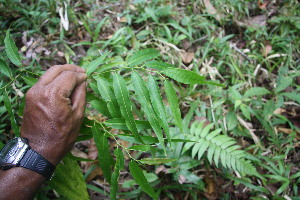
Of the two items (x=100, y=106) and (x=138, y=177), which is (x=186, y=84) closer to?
(x=100, y=106)

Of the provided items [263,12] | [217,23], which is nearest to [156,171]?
[217,23]

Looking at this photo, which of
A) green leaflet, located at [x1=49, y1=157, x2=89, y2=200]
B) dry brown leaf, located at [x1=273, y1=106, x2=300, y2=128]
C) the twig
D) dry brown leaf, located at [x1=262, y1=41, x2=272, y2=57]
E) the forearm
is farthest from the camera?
dry brown leaf, located at [x1=262, y1=41, x2=272, y2=57]

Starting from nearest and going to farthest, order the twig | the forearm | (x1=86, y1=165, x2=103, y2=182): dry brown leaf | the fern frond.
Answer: the forearm
the fern frond
(x1=86, y1=165, x2=103, y2=182): dry brown leaf
the twig

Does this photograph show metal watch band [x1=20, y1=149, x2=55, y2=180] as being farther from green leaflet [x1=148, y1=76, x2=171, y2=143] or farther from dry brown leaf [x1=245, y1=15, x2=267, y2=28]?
dry brown leaf [x1=245, y1=15, x2=267, y2=28]

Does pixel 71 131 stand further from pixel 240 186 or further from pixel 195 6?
pixel 195 6

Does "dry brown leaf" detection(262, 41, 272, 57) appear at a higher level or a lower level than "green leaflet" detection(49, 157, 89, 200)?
lower

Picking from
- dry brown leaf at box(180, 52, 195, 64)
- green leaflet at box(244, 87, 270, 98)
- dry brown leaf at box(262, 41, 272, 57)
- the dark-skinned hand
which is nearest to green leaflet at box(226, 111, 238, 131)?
green leaflet at box(244, 87, 270, 98)

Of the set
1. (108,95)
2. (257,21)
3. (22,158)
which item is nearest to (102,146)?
(108,95)
